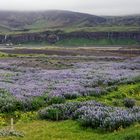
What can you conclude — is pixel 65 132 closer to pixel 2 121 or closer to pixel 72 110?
pixel 72 110

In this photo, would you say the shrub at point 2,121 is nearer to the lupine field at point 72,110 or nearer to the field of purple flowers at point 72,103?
the lupine field at point 72,110

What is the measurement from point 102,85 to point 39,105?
11164mm

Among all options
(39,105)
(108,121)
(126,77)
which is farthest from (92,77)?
(108,121)

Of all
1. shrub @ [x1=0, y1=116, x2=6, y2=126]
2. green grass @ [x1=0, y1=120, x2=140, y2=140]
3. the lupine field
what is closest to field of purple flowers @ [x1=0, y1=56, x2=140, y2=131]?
the lupine field

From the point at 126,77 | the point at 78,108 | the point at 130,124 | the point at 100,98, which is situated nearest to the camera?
the point at 130,124

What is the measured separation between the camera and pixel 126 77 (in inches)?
1602

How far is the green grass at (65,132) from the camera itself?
17.4 m

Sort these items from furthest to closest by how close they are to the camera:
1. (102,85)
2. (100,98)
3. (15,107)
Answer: (102,85), (100,98), (15,107)

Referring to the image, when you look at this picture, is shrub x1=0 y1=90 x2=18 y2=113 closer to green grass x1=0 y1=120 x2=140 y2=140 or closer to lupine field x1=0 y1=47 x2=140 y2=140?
lupine field x1=0 y1=47 x2=140 y2=140

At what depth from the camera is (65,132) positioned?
19.7 m

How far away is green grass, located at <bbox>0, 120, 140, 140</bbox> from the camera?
57.2 feet

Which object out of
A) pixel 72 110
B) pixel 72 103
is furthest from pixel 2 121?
pixel 72 103

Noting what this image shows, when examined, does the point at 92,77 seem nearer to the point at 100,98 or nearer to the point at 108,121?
the point at 100,98

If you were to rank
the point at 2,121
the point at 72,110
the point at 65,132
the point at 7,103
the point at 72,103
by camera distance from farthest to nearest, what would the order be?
1. the point at 7,103
2. the point at 72,103
3. the point at 72,110
4. the point at 2,121
5. the point at 65,132
